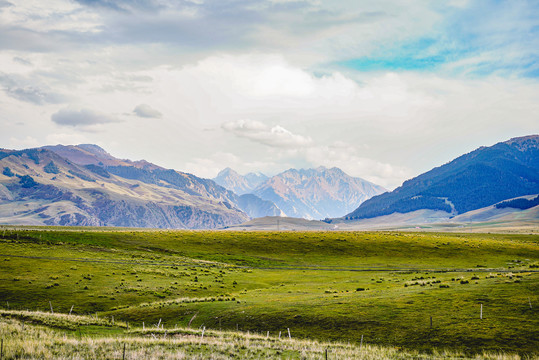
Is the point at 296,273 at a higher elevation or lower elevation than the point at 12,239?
lower

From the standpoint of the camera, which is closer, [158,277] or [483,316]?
[483,316]

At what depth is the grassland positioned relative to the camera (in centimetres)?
3195

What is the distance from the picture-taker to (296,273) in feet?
254

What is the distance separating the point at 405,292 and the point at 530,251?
7892 centimetres

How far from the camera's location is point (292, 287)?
60.0 meters

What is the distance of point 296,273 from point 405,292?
35.3 meters

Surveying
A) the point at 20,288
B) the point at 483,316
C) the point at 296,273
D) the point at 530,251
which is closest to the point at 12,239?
the point at 20,288

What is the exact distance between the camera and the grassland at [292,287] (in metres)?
32.0

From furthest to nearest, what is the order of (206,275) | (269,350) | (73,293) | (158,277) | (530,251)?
(530,251) < (206,275) < (158,277) < (73,293) < (269,350)

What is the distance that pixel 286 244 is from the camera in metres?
115

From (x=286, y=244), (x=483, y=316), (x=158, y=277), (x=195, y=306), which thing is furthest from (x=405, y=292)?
(x=286, y=244)

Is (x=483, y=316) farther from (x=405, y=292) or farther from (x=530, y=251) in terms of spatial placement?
(x=530, y=251)

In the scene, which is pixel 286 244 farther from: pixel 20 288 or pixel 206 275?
pixel 20 288

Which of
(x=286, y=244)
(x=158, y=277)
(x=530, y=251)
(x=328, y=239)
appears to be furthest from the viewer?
(x=328, y=239)
